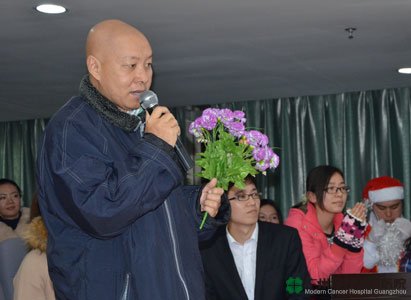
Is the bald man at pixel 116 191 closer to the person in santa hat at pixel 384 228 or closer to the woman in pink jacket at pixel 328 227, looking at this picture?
the woman in pink jacket at pixel 328 227

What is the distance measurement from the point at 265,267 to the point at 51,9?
78.4 inches

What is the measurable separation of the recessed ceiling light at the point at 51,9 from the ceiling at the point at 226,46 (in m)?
0.06

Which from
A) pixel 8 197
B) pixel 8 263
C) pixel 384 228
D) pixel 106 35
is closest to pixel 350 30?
pixel 384 228

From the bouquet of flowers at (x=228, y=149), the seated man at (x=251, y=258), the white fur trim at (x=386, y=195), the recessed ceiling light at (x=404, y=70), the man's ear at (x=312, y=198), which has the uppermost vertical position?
the recessed ceiling light at (x=404, y=70)

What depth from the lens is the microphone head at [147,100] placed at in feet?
6.29

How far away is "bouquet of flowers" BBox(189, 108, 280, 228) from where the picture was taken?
6.88 feet

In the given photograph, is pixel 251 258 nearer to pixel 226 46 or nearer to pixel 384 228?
pixel 384 228

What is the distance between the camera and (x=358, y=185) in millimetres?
7590

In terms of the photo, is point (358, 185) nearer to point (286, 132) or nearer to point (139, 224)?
point (286, 132)

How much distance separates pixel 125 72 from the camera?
6.35ft

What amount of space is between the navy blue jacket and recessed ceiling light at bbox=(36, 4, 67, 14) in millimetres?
2610

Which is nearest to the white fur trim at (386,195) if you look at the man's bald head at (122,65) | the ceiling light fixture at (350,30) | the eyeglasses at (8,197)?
the ceiling light fixture at (350,30)

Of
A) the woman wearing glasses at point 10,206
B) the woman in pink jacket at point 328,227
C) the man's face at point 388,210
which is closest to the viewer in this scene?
the woman in pink jacket at point 328,227

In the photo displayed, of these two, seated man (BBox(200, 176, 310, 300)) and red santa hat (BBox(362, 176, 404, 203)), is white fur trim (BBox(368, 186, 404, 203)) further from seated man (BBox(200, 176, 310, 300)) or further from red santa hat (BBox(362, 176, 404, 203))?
seated man (BBox(200, 176, 310, 300))
